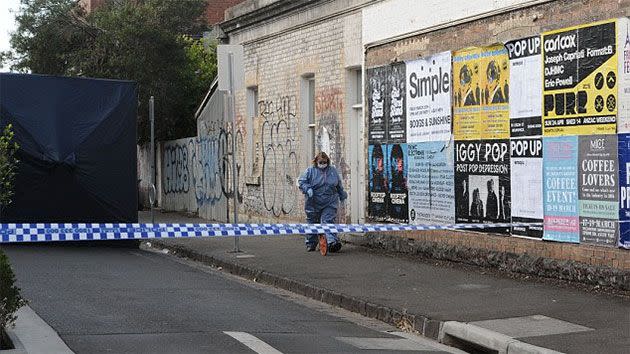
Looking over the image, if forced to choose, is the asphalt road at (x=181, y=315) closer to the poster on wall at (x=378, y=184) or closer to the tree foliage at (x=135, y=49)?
the poster on wall at (x=378, y=184)

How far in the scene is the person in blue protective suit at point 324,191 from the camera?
51.9 ft

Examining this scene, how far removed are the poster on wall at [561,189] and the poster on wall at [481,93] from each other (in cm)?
105

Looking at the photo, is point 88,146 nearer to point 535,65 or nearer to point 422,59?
point 422,59

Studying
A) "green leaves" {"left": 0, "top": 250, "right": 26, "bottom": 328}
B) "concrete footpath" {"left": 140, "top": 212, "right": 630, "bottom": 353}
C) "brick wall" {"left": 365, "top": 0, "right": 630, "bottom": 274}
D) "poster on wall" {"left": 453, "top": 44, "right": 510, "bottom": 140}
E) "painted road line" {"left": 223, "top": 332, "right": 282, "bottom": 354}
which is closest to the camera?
"green leaves" {"left": 0, "top": 250, "right": 26, "bottom": 328}

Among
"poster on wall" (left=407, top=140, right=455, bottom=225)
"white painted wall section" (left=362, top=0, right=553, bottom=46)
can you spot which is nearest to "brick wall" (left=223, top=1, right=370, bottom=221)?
"white painted wall section" (left=362, top=0, right=553, bottom=46)

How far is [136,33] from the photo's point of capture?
27.9 meters

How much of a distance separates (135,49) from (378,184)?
1364 cm

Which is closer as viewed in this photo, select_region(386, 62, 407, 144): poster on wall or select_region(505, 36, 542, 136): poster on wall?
select_region(505, 36, 542, 136): poster on wall

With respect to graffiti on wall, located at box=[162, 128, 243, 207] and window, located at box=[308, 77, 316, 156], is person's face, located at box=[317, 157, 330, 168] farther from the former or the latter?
graffiti on wall, located at box=[162, 128, 243, 207]

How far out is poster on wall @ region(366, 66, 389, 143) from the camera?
53.9 ft

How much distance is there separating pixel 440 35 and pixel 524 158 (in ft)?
9.25

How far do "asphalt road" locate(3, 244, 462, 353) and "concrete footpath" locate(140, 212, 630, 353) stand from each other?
290 mm

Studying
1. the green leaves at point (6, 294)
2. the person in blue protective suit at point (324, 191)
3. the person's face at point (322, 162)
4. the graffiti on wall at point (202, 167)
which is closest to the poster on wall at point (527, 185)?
the person in blue protective suit at point (324, 191)

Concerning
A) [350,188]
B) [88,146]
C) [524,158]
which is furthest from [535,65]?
[88,146]
